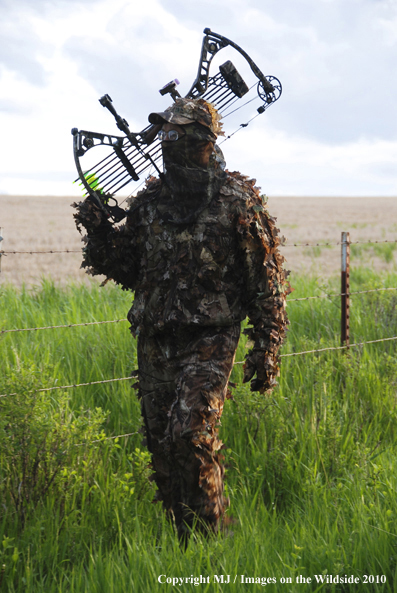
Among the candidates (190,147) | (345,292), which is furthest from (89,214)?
(345,292)

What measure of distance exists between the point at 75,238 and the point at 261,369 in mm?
18832

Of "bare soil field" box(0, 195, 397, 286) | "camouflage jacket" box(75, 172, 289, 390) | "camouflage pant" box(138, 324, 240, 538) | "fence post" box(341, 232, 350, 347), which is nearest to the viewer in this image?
"camouflage pant" box(138, 324, 240, 538)

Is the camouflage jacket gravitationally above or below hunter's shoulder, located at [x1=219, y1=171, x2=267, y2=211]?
below

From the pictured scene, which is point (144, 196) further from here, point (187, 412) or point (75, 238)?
point (75, 238)

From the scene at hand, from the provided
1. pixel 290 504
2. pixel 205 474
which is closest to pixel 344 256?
pixel 290 504

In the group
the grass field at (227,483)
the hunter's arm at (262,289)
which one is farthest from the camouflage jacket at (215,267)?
the grass field at (227,483)

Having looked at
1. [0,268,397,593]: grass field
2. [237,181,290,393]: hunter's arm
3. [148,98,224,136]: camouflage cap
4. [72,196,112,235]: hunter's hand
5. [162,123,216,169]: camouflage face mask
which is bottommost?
[0,268,397,593]: grass field

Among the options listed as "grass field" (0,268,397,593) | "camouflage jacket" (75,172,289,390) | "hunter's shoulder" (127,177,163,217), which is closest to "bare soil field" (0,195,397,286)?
"grass field" (0,268,397,593)

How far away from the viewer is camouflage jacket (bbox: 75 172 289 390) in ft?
9.97

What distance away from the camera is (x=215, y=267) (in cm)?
305

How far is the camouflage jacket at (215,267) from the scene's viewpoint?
3039 millimetres

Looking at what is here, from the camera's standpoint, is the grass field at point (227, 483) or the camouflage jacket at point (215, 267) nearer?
the grass field at point (227, 483)

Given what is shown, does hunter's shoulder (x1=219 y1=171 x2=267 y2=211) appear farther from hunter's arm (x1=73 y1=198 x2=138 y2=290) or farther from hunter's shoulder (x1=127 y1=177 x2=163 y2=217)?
hunter's arm (x1=73 y1=198 x2=138 y2=290)

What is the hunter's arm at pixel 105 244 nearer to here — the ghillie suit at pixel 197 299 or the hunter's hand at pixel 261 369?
the ghillie suit at pixel 197 299
